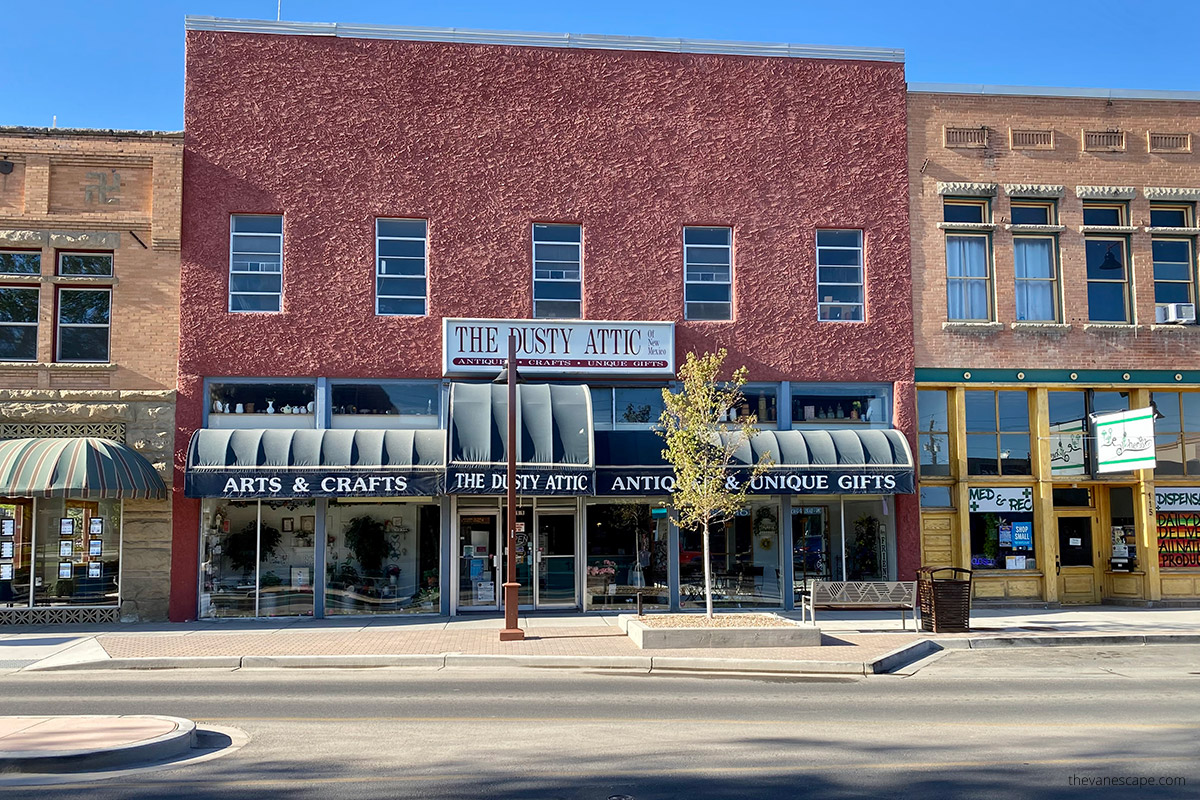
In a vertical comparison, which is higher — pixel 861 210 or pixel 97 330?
pixel 861 210

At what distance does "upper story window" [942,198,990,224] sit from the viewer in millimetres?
23844

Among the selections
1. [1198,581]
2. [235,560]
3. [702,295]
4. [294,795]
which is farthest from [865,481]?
[294,795]

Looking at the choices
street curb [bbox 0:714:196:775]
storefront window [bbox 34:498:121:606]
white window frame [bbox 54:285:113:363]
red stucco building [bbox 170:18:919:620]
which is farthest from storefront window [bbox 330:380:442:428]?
street curb [bbox 0:714:196:775]

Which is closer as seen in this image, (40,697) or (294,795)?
(294,795)

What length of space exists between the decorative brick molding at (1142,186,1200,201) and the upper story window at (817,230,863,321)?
7.04m

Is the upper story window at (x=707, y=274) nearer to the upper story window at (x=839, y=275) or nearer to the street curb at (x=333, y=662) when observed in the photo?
the upper story window at (x=839, y=275)

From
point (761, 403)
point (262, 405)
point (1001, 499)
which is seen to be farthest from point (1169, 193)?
point (262, 405)

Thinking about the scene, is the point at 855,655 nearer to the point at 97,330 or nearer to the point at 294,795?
the point at 294,795

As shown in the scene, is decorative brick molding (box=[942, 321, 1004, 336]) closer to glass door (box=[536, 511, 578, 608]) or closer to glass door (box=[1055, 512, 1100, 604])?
glass door (box=[1055, 512, 1100, 604])

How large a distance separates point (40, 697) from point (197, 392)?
31.5 feet

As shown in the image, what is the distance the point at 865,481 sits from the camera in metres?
21.6

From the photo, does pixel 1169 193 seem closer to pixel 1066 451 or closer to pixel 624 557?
pixel 1066 451

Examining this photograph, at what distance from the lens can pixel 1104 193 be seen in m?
23.9

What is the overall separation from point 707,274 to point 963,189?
246 inches
